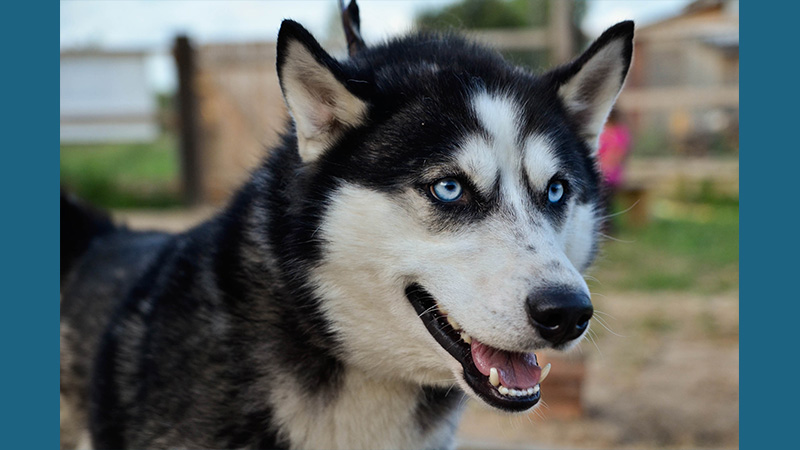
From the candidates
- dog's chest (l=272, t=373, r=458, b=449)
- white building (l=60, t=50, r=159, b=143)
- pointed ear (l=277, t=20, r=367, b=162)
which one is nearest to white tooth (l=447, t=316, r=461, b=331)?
dog's chest (l=272, t=373, r=458, b=449)

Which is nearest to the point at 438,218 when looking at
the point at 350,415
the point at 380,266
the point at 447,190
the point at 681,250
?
the point at 447,190

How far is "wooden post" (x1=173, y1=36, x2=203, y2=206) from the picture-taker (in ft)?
35.0

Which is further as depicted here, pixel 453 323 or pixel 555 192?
pixel 555 192

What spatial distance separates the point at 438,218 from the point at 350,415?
691 millimetres

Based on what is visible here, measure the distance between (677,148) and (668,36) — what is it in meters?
2.07

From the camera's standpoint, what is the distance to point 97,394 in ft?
8.49

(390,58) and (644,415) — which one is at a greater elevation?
(390,58)

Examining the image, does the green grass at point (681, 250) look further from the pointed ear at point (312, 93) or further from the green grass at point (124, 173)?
the green grass at point (124, 173)

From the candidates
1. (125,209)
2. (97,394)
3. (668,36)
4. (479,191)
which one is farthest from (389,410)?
(668,36)

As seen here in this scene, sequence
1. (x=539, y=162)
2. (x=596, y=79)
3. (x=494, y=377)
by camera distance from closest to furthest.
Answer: (x=494, y=377), (x=539, y=162), (x=596, y=79)

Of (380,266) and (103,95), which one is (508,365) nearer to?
Answer: (380,266)

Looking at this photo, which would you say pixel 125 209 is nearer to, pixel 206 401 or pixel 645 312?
pixel 645 312

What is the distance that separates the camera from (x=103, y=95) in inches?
437

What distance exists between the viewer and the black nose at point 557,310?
1801 mm
